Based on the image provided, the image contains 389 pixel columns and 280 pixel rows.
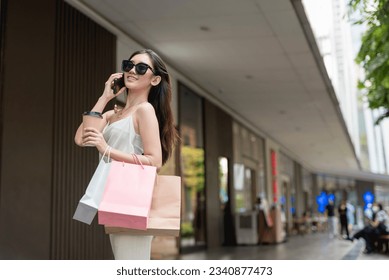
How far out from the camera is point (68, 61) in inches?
239

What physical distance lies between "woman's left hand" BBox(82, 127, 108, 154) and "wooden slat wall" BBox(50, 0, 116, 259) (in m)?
4.43

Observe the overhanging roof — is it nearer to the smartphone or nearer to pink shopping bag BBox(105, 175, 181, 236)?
the smartphone

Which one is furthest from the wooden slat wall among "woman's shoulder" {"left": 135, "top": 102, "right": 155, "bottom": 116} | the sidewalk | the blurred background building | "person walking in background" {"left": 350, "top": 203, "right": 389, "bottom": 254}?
"person walking in background" {"left": 350, "top": 203, "right": 389, "bottom": 254}

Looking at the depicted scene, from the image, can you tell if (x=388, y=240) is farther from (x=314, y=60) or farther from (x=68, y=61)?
(x=68, y=61)

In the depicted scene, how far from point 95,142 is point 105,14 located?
5790mm

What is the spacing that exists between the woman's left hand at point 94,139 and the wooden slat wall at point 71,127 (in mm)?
4429

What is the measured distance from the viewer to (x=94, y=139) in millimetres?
1349

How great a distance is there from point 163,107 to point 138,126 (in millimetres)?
128

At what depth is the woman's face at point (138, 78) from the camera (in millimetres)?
1486

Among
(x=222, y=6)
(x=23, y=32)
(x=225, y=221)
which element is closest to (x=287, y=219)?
(x=225, y=221)

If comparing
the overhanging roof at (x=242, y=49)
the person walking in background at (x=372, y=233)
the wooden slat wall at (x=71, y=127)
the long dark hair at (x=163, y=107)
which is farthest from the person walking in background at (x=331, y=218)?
the long dark hair at (x=163, y=107)

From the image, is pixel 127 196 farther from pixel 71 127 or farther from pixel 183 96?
pixel 183 96

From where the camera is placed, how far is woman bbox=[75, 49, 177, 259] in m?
1.40

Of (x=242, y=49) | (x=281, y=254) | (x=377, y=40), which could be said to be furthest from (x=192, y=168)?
(x=377, y=40)
